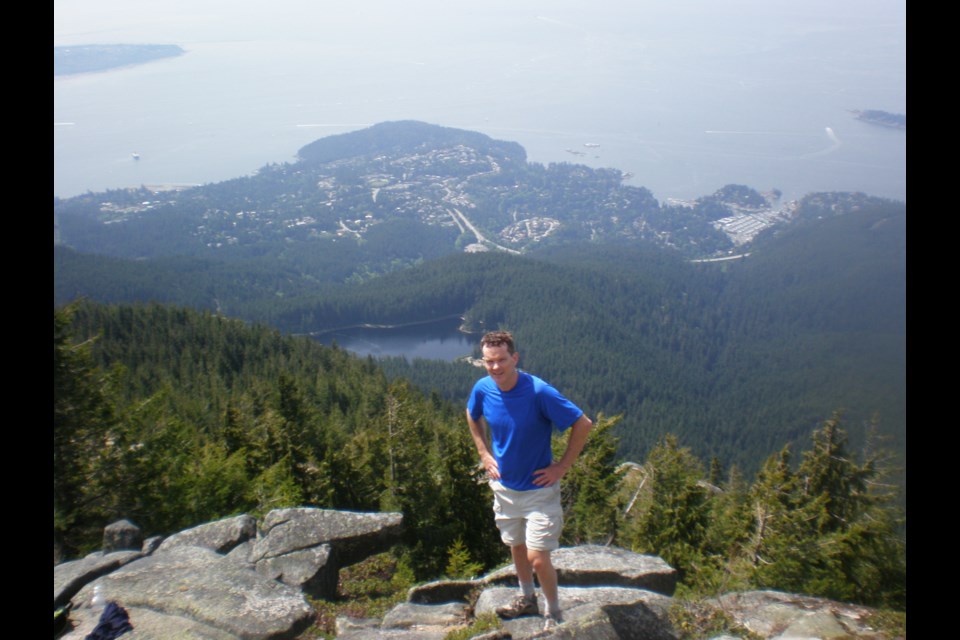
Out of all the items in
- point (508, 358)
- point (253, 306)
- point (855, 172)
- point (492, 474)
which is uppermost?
point (855, 172)

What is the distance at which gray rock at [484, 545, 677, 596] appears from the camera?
8852 millimetres

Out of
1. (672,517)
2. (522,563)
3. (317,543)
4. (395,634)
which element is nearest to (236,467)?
(317,543)

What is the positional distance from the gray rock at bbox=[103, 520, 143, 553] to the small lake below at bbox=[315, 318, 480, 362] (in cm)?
10612

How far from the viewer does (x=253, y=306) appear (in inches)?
5157

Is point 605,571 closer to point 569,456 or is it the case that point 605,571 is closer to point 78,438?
point 569,456

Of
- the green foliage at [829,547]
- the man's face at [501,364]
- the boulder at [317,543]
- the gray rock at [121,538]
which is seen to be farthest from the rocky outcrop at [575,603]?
the gray rock at [121,538]

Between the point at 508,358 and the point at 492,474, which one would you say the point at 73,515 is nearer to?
the point at 492,474

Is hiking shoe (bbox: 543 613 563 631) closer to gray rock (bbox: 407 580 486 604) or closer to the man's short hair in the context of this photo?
gray rock (bbox: 407 580 486 604)

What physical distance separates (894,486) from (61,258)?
448ft

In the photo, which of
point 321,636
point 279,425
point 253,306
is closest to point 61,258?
point 253,306

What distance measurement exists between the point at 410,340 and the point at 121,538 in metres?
118

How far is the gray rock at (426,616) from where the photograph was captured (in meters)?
7.75

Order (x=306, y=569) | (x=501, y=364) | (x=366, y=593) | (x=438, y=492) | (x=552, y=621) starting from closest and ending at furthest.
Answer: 1. (x=501, y=364)
2. (x=552, y=621)
3. (x=306, y=569)
4. (x=366, y=593)
5. (x=438, y=492)

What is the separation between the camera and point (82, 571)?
28.3 feet
